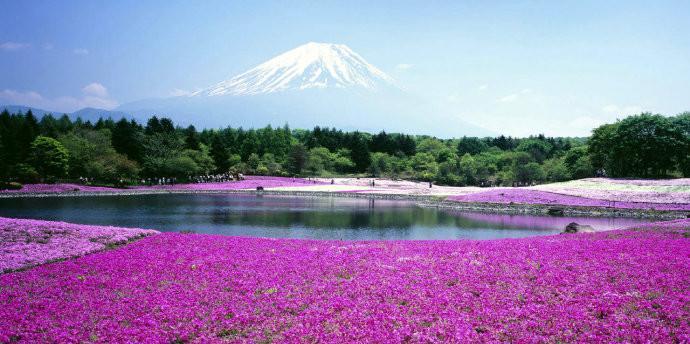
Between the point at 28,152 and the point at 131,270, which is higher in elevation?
the point at 28,152

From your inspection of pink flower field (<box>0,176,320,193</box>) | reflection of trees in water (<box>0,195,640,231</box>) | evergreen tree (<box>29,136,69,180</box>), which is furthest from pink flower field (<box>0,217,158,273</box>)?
evergreen tree (<box>29,136,69,180</box>)

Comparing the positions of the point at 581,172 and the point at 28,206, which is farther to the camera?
the point at 581,172

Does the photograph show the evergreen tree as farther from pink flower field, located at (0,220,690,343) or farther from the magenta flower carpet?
pink flower field, located at (0,220,690,343)

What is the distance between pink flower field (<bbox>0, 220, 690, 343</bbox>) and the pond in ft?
41.0

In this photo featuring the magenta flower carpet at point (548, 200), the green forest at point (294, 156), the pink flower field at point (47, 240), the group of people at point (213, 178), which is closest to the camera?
the pink flower field at point (47, 240)

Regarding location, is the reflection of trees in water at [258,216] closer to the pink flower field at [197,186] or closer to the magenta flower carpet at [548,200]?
the magenta flower carpet at [548,200]

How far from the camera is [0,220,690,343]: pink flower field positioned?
9789 millimetres

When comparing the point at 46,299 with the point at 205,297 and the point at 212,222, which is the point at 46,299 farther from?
the point at 212,222

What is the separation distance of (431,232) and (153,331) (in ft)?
83.3

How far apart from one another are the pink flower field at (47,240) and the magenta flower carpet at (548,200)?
41.3m

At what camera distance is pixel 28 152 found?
69188mm

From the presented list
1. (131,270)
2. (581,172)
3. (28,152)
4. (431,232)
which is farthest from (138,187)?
(581,172)

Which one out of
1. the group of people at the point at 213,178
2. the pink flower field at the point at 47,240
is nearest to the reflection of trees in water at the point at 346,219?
the pink flower field at the point at 47,240

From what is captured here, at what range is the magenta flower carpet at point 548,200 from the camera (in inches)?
1907
